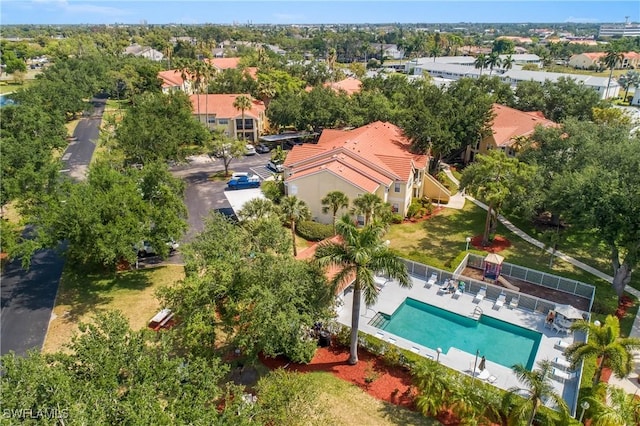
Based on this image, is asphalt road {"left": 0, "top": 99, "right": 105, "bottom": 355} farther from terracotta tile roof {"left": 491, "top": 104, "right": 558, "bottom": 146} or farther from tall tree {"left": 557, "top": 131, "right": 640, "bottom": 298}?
terracotta tile roof {"left": 491, "top": 104, "right": 558, "bottom": 146}

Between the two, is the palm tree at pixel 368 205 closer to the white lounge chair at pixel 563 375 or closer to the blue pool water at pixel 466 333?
the blue pool water at pixel 466 333

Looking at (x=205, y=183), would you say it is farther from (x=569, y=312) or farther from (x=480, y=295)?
(x=569, y=312)

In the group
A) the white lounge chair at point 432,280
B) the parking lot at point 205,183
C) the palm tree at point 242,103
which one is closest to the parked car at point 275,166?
the parking lot at point 205,183

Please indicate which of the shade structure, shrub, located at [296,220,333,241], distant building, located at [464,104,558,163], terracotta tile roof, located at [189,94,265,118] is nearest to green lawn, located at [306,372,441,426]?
the shade structure

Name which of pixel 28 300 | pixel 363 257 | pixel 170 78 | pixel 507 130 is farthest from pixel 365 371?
pixel 170 78

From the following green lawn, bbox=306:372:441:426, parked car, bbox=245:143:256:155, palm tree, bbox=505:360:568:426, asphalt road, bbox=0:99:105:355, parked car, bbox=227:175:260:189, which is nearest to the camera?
palm tree, bbox=505:360:568:426

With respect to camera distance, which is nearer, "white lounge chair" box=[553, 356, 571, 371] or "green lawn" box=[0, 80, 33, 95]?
"white lounge chair" box=[553, 356, 571, 371]

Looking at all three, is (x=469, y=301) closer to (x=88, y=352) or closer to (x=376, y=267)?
(x=376, y=267)

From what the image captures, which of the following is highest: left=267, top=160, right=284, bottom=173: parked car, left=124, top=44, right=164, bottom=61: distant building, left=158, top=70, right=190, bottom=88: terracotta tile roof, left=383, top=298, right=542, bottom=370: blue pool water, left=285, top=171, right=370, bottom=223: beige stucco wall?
left=124, top=44, right=164, bottom=61: distant building
